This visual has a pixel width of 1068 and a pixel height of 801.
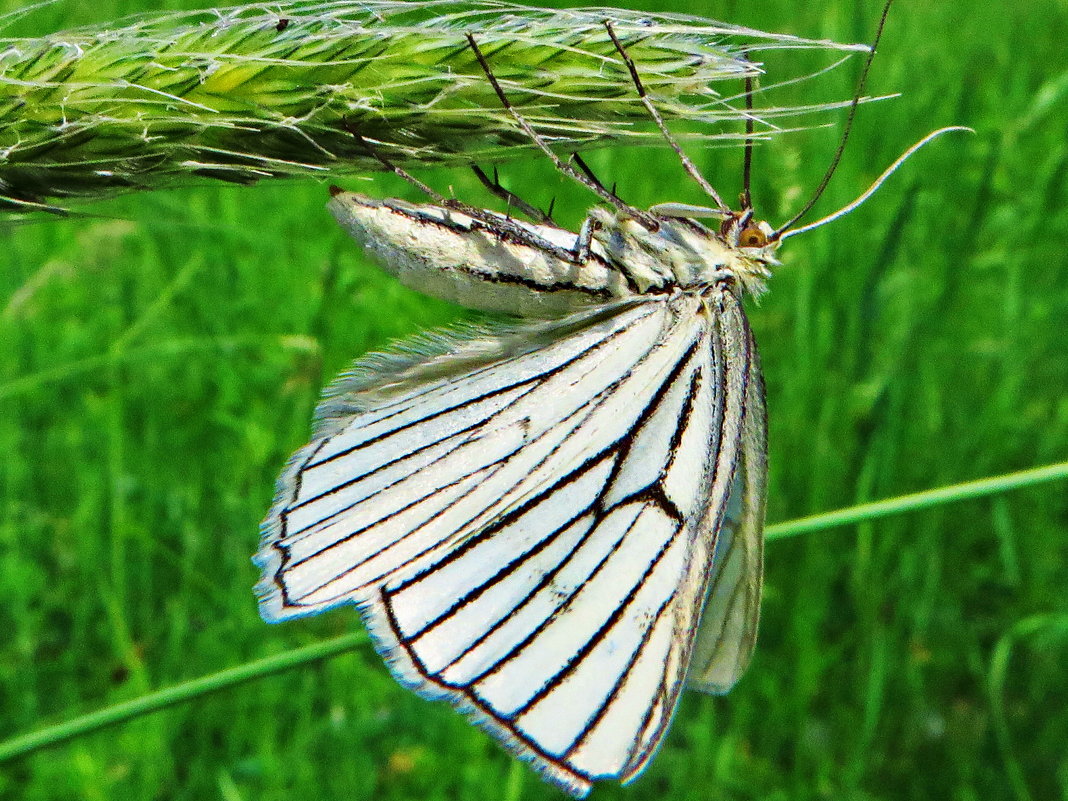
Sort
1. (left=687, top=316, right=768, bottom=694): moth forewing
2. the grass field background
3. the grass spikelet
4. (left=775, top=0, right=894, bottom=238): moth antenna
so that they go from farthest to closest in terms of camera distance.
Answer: the grass field background
(left=687, top=316, right=768, bottom=694): moth forewing
(left=775, top=0, right=894, bottom=238): moth antenna
the grass spikelet

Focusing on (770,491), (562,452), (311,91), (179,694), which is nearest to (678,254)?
(562,452)

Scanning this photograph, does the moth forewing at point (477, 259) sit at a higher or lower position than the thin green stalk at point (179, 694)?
higher

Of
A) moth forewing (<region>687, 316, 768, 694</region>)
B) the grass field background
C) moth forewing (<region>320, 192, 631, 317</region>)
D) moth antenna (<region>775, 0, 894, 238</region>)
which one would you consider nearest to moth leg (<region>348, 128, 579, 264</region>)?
moth forewing (<region>320, 192, 631, 317</region>)

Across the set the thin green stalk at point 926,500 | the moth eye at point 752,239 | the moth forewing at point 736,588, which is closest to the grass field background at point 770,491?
the moth forewing at point 736,588

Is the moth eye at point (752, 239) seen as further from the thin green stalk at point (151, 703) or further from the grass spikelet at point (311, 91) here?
the thin green stalk at point (151, 703)

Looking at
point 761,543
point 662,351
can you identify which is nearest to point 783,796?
point 761,543

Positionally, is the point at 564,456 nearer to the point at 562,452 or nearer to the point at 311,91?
the point at 562,452

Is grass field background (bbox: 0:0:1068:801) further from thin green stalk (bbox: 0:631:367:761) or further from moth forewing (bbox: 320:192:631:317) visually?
moth forewing (bbox: 320:192:631:317)
